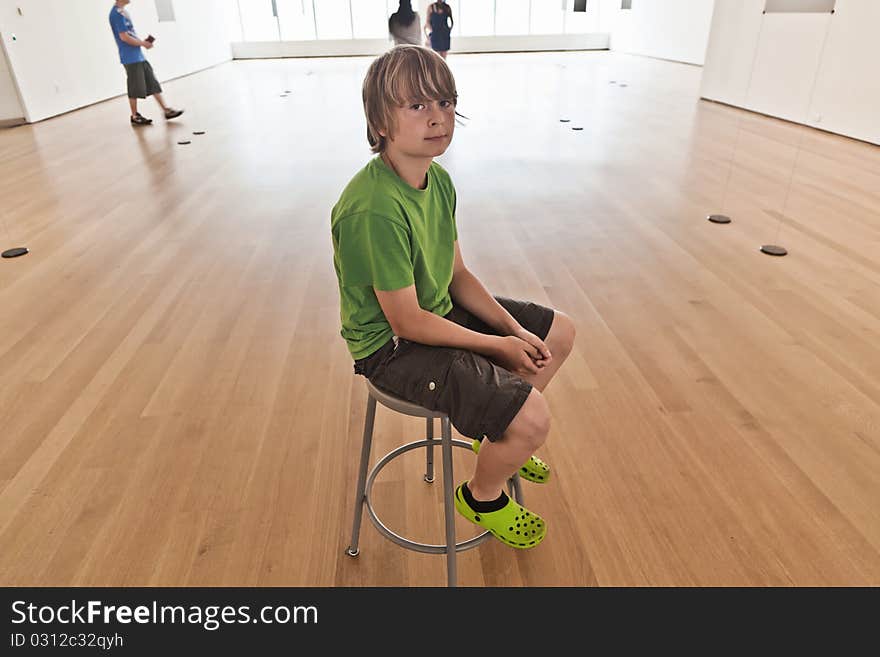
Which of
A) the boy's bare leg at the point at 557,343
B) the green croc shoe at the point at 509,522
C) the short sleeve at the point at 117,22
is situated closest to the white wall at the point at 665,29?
the short sleeve at the point at 117,22

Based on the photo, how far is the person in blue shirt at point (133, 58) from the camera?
636cm

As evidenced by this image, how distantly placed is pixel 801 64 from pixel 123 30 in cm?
728

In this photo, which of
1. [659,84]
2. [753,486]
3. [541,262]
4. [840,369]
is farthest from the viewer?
[659,84]

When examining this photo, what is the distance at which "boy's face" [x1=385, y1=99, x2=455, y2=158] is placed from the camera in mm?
1134

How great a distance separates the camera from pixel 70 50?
7637 mm

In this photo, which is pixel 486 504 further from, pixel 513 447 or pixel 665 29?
pixel 665 29

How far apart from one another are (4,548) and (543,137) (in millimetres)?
5540

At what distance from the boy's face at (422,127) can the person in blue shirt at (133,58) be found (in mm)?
6509

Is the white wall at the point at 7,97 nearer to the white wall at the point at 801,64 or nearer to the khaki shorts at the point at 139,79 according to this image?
the khaki shorts at the point at 139,79

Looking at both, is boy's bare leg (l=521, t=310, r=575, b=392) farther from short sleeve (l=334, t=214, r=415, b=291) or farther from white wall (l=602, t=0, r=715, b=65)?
white wall (l=602, t=0, r=715, b=65)

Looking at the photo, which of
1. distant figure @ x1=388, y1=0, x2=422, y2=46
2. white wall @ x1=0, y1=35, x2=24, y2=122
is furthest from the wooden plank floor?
distant figure @ x1=388, y1=0, x2=422, y2=46

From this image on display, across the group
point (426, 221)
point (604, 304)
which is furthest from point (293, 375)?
point (604, 304)
